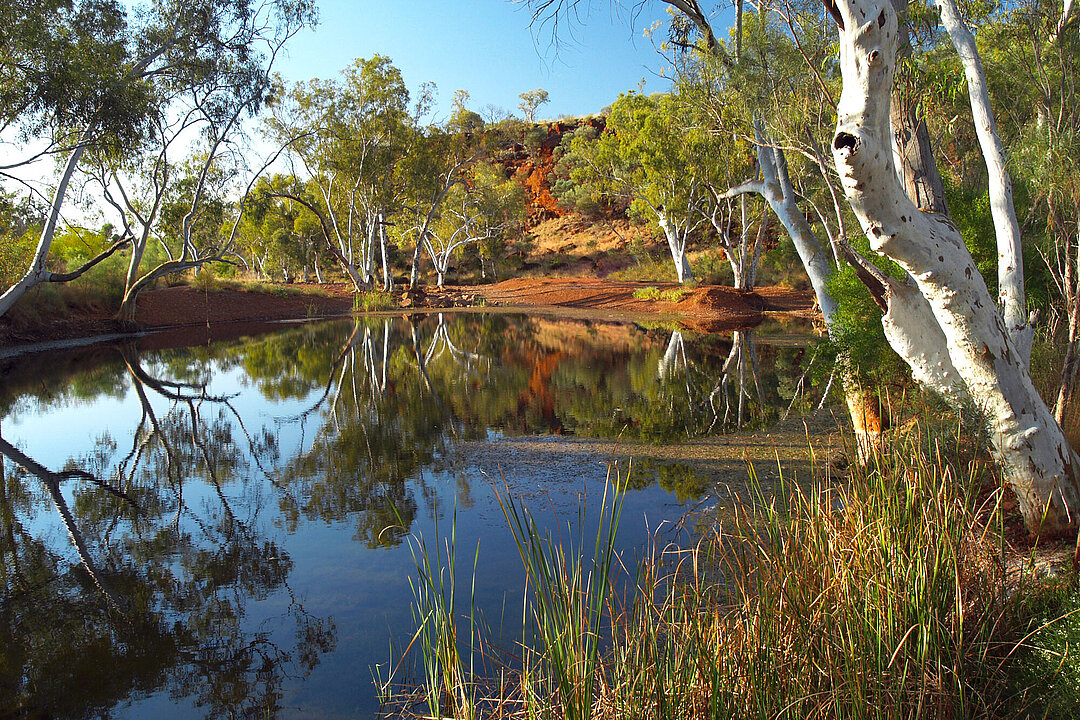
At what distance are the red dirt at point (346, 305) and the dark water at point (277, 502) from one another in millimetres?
7660

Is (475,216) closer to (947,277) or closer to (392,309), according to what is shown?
(392,309)

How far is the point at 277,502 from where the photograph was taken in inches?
270

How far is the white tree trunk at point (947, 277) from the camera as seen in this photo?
3.37 meters

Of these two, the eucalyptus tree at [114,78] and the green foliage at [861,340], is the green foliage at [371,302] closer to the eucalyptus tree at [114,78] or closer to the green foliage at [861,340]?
the eucalyptus tree at [114,78]

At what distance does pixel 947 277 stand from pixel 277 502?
5786 millimetres

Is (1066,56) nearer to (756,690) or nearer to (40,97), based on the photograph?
(756,690)

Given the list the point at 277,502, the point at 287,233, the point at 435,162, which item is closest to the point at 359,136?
Result: the point at 435,162

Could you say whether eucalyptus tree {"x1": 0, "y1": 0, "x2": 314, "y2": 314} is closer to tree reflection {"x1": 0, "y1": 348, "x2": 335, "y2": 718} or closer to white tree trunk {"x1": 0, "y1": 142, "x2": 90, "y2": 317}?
white tree trunk {"x1": 0, "y1": 142, "x2": 90, "y2": 317}

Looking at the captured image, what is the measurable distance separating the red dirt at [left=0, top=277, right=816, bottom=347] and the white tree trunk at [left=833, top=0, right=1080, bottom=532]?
18.2 m

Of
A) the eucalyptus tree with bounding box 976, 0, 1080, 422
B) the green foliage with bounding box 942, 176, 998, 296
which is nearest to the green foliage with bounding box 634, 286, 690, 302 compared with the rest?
the eucalyptus tree with bounding box 976, 0, 1080, 422

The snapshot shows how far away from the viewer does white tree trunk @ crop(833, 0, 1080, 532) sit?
3.37 metres

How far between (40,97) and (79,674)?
15.5 m

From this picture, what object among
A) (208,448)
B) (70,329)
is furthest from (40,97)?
(208,448)

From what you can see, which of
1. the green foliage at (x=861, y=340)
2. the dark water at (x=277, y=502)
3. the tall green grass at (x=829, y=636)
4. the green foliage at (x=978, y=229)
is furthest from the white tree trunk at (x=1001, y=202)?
the dark water at (x=277, y=502)
